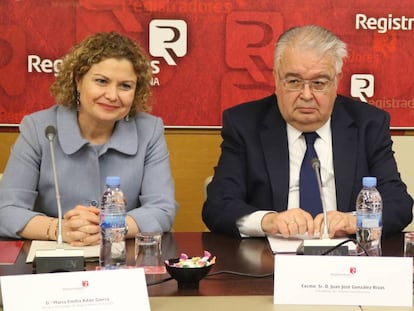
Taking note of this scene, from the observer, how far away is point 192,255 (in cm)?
220

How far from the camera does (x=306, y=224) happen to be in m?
2.35

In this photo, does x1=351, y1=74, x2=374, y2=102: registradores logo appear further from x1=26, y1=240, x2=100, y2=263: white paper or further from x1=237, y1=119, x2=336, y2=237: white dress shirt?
x1=26, y1=240, x2=100, y2=263: white paper

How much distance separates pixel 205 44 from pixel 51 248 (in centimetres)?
161

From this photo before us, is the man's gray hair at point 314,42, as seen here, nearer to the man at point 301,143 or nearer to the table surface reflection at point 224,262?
the man at point 301,143

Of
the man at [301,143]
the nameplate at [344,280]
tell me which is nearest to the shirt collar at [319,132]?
the man at [301,143]

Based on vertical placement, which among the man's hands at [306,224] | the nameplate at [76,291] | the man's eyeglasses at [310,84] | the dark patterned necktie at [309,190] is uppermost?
the man's eyeglasses at [310,84]

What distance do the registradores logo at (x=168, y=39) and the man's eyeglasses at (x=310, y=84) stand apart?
0.92 meters

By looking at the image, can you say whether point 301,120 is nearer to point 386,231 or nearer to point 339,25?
point 386,231

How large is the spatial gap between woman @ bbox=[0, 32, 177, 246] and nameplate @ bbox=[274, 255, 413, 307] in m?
0.80

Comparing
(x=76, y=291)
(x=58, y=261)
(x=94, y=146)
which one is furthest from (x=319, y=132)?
(x=76, y=291)

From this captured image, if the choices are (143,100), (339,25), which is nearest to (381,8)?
(339,25)

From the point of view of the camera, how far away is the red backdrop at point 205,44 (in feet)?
11.5

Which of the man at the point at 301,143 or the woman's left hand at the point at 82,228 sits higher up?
the man at the point at 301,143

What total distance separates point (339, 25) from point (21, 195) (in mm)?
1772
